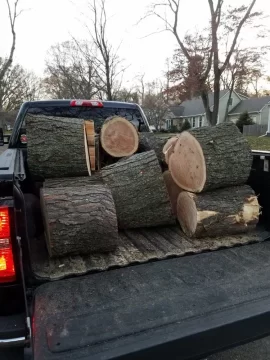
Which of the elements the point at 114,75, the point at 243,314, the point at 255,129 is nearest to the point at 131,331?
the point at 243,314

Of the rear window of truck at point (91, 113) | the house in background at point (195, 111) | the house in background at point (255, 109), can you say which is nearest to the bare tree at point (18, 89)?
the house in background at point (195, 111)

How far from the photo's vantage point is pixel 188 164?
2746mm

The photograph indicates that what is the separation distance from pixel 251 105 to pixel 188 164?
1889 inches

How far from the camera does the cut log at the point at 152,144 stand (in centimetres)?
336

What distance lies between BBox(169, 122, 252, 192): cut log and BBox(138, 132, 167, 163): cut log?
53cm

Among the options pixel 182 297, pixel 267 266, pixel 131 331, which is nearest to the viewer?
pixel 131 331

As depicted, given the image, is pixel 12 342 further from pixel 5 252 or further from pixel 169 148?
pixel 169 148

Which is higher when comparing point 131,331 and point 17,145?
point 17,145

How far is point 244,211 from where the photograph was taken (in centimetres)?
246

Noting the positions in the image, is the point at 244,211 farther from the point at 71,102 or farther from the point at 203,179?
the point at 71,102

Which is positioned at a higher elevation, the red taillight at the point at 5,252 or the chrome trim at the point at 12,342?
the red taillight at the point at 5,252

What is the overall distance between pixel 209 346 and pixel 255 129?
3691 cm

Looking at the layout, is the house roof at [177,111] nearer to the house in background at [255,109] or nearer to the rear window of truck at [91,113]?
the house in background at [255,109]

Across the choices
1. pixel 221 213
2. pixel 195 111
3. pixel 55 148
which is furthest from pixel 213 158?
pixel 195 111
